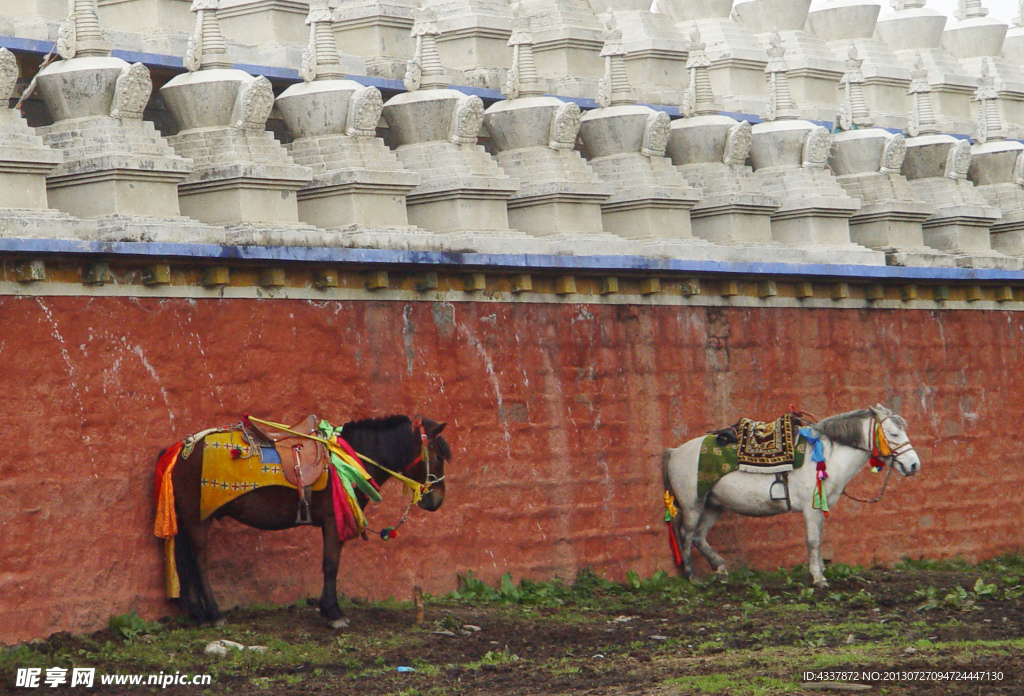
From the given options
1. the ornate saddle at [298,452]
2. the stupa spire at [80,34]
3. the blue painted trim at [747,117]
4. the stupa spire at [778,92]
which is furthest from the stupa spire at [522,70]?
the ornate saddle at [298,452]

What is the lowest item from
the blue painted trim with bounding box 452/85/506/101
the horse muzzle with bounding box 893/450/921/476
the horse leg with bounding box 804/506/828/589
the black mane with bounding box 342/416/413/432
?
the horse leg with bounding box 804/506/828/589

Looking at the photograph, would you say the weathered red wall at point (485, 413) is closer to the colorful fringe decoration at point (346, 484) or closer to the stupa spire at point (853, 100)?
the colorful fringe decoration at point (346, 484)

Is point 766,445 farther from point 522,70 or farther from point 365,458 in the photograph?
point 365,458

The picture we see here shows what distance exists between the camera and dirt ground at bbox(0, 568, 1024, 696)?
981 cm

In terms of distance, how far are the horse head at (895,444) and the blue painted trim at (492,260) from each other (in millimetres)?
1672

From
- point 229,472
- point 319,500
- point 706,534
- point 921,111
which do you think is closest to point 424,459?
point 319,500

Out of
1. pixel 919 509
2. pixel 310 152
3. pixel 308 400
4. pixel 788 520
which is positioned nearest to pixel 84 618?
pixel 308 400

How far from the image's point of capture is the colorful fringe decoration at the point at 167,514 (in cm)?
1090

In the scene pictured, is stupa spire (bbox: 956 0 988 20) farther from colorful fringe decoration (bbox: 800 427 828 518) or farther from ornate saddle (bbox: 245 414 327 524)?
ornate saddle (bbox: 245 414 327 524)

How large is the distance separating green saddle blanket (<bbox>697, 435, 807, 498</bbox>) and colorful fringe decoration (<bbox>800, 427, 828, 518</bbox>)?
0.36 ft

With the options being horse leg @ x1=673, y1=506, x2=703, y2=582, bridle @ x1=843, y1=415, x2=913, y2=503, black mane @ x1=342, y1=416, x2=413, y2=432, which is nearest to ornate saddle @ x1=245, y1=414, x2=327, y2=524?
black mane @ x1=342, y1=416, x2=413, y2=432

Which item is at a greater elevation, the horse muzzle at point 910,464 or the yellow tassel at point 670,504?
the horse muzzle at point 910,464

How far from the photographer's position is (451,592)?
41.5 ft

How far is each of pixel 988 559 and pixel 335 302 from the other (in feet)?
26.7
